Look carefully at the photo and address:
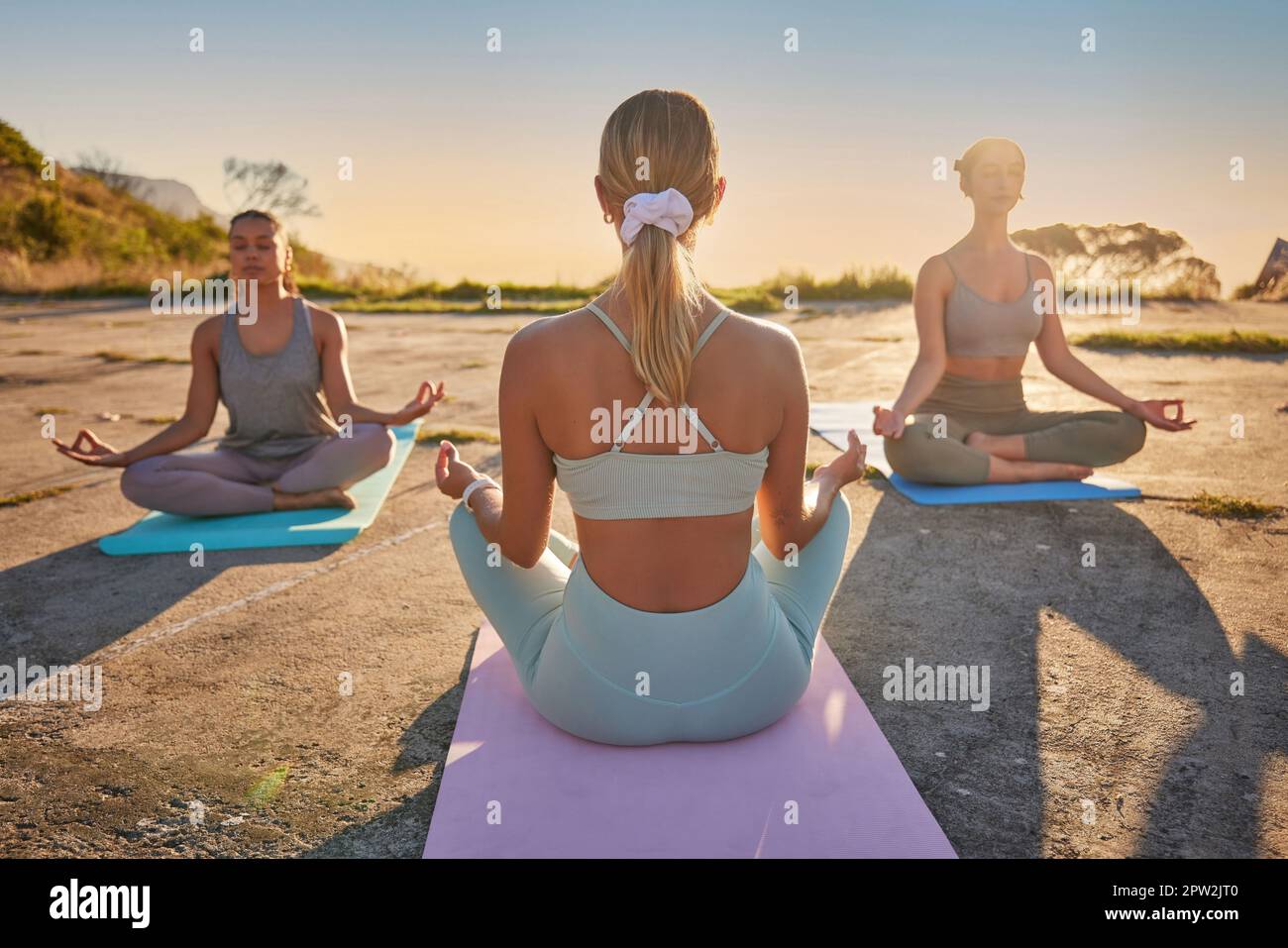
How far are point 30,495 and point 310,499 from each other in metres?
1.97

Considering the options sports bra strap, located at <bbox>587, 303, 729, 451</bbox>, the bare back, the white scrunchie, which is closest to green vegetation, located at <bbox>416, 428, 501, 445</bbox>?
the bare back

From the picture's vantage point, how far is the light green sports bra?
7.45ft

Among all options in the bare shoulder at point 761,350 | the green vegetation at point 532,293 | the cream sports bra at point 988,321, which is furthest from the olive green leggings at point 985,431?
the green vegetation at point 532,293

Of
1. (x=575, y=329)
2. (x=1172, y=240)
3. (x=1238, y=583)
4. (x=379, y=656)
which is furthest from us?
(x=1172, y=240)

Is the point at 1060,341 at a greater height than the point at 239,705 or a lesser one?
greater

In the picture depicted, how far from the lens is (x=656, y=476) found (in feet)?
7.50

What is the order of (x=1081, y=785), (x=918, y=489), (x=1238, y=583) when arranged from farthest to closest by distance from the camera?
(x=918, y=489) → (x=1238, y=583) → (x=1081, y=785)

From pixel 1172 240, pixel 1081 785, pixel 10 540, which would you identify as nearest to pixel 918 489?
pixel 1081 785

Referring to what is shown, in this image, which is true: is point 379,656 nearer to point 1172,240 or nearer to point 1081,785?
point 1081,785

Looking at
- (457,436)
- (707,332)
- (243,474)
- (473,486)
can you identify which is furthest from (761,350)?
(457,436)

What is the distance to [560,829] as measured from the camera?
88.6 inches

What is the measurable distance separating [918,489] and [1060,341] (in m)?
1.17

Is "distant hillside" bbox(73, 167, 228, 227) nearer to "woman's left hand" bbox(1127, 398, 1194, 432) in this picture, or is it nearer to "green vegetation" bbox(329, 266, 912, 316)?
"green vegetation" bbox(329, 266, 912, 316)
